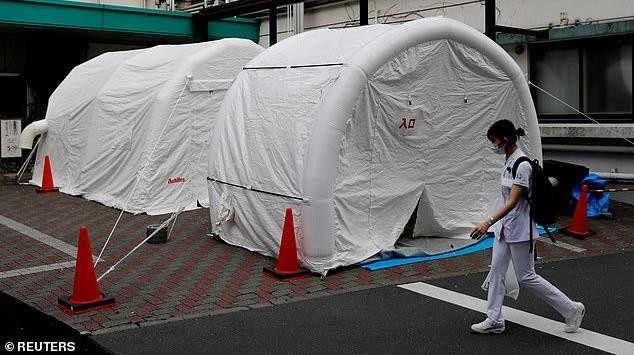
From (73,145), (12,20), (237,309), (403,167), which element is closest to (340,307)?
(237,309)

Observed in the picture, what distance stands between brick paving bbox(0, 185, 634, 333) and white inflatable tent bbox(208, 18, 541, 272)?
52 cm

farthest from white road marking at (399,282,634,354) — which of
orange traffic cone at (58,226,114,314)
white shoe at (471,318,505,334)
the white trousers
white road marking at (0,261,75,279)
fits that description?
white road marking at (0,261,75,279)

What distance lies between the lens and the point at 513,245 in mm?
6363

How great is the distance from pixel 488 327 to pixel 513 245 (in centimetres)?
74

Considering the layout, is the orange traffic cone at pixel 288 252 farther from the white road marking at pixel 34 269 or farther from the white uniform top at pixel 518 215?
the white uniform top at pixel 518 215

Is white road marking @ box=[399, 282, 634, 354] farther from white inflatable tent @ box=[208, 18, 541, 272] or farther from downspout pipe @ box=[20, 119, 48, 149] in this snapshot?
downspout pipe @ box=[20, 119, 48, 149]

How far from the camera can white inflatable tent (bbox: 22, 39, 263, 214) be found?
13.3 m

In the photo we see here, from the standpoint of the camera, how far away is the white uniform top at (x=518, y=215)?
20.6ft

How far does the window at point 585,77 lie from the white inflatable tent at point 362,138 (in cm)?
411

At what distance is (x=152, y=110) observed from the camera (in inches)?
531

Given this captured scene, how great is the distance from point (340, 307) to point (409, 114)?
3302 millimetres

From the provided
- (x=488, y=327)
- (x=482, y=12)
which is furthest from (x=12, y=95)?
(x=488, y=327)

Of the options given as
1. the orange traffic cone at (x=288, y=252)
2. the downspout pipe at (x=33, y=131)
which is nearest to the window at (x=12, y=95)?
the downspout pipe at (x=33, y=131)

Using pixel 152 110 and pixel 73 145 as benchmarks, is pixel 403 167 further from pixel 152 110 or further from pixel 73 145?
pixel 73 145
